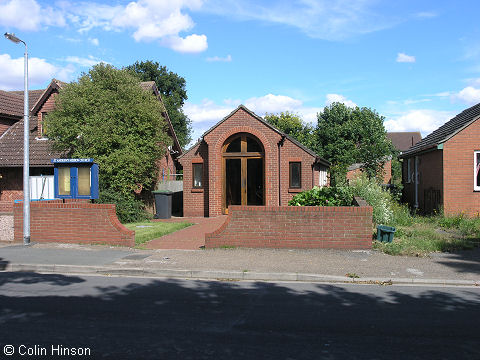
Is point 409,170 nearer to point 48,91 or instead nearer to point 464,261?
point 464,261

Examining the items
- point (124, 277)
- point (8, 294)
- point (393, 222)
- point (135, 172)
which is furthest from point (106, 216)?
point (393, 222)

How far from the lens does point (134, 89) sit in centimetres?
1852

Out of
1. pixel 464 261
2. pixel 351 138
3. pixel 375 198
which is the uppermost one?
pixel 351 138

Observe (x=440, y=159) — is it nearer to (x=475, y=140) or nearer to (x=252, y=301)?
(x=475, y=140)

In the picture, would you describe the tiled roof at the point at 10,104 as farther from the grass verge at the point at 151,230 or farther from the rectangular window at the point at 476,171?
the rectangular window at the point at 476,171

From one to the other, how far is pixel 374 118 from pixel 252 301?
3267 centimetres

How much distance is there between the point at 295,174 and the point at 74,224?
10.8 meters

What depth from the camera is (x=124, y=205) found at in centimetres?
1753

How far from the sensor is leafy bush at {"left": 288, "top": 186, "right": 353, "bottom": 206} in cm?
1259

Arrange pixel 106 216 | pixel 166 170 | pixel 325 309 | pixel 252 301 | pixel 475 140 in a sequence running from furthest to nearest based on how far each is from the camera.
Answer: pixel 166 170
pixel 475 140
pixel 106 216
pixel 252 301
pixel 325 309

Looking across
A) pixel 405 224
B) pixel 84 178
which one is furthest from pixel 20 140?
pixel 405 224

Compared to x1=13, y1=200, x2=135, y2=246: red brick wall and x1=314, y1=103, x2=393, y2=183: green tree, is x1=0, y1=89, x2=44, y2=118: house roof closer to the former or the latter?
x1=13, y1=200, x2=135, y2=246: red brick wall

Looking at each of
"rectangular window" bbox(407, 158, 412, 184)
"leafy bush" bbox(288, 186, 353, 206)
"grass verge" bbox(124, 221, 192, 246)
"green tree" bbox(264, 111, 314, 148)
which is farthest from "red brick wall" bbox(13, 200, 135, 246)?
"green tree" bbox(264, 111, 314, 148)

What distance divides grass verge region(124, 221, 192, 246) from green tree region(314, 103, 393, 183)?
17872mm
